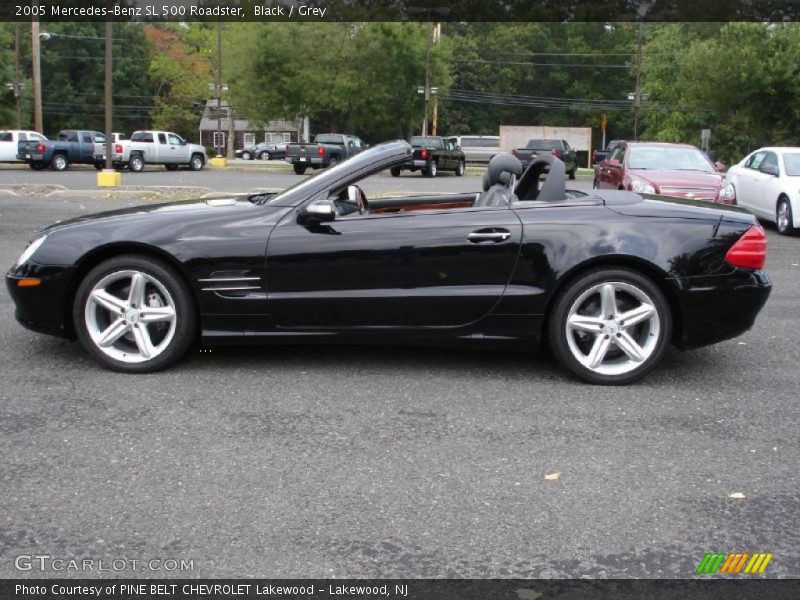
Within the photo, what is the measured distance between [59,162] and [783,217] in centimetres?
2761

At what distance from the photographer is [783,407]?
15.8ft

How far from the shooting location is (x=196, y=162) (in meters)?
38.4

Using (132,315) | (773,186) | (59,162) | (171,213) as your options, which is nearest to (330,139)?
(59,162)

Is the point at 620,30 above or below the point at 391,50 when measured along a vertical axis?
above

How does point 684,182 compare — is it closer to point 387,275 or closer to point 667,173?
point 667,173

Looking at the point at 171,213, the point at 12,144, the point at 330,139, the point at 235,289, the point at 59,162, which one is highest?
the point at 330,139

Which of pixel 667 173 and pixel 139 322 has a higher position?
pixel 667 173

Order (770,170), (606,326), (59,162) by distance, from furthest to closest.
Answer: (59,162) < (770,170) < (606,326)

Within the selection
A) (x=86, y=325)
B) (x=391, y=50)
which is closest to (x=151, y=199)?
(x=86, y=325)

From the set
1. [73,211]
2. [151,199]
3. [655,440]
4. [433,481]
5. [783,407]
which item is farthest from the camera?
Answer: [151,199]

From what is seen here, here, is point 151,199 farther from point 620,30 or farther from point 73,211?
point 620,30

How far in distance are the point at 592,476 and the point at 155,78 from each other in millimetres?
79647

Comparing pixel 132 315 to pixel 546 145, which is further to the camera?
pixel 546 145

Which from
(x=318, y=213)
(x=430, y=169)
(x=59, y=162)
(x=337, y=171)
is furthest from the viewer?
(x=430, y=169)
